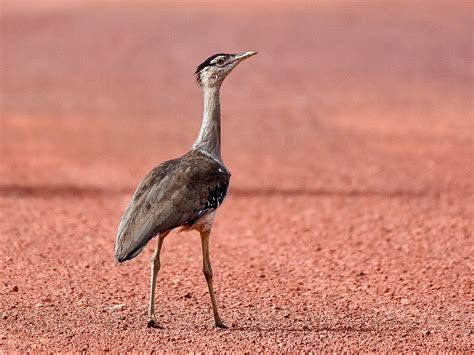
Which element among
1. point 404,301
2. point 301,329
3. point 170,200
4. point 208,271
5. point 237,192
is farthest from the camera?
point 237,192

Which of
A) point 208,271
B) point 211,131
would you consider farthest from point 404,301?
point 211,131

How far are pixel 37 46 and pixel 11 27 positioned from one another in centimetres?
388

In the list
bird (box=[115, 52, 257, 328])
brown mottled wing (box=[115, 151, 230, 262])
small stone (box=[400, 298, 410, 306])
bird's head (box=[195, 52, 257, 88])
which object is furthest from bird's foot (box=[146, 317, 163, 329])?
small stone (box=[400, 298, 410, 306])

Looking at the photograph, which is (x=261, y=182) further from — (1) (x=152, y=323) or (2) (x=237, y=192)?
(1) (x=152, y=323)

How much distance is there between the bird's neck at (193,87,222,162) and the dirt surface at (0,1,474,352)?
1054 millimetres

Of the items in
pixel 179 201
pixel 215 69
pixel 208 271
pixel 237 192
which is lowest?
pixel 237 192

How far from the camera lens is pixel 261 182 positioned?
13.3 metres

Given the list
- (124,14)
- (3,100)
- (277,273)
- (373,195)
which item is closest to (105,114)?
(3,100)

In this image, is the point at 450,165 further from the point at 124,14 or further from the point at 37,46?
the point at 124,14

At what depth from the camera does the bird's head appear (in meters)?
7.06

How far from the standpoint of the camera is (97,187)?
12914 millimetres

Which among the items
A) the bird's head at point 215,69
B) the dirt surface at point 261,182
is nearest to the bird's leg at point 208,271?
the dirt surface at point 261,182

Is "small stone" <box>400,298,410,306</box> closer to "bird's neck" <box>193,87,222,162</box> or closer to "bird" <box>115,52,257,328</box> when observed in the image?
"bird" <box>115,52,257,328</box>

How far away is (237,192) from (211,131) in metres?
5.70
